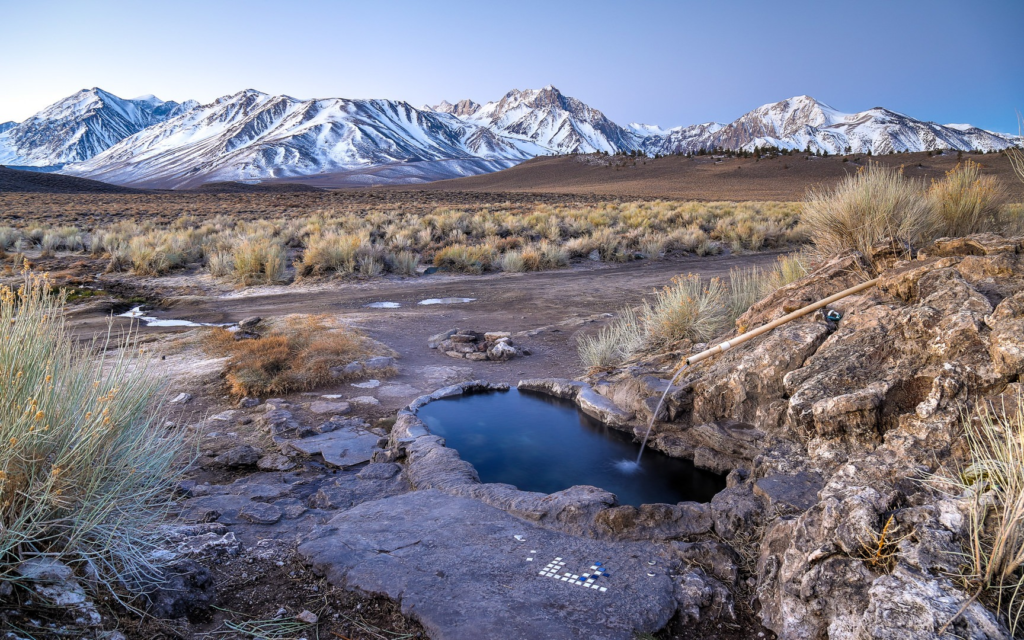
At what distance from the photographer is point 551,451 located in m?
5.64

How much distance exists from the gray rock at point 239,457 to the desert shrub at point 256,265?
10179 mm

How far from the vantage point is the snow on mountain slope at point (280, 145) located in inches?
5330

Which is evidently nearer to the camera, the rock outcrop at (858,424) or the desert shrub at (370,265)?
the rock outcrop at (858,424)

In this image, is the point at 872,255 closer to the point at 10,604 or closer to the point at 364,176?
the point at 10,604

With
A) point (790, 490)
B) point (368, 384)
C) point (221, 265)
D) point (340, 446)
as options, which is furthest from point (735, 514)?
point (221, 265)

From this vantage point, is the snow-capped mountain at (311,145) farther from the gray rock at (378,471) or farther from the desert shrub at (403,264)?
the gray rock at (378,471)

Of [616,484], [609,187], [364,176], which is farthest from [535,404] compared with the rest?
[364,176]

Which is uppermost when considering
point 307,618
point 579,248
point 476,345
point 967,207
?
point 967,207

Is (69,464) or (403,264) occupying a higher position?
(403,264)

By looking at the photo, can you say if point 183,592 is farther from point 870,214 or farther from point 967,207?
point 967,207

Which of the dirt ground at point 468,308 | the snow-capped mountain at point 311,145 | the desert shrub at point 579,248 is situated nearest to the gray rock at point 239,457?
the dirt ground at point 468,308

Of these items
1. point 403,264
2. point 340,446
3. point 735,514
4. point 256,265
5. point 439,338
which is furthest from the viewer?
point 403,264

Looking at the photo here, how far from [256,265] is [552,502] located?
12861 millimetres

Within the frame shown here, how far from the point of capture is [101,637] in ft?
7.89
